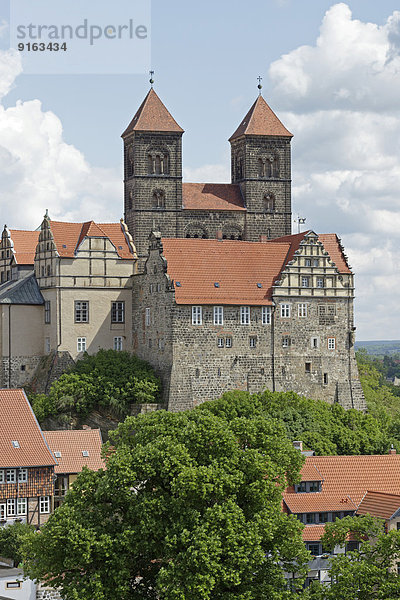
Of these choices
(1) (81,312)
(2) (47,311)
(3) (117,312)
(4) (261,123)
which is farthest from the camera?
(4) (261,123)

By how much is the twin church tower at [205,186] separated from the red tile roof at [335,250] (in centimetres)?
584

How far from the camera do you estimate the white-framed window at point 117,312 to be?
91.6 metres

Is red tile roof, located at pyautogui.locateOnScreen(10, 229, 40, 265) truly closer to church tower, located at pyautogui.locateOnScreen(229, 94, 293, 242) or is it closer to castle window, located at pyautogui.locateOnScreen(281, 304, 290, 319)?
church tower, located at pyautogui.locateOnScreen(229, 94, 293, 242)

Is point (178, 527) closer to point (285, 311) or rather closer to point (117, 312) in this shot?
point (285, 311)

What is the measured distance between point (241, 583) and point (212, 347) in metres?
38.6

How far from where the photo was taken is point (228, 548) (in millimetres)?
Result: 48531

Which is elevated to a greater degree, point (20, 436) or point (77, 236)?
Answer: point (77, 236)

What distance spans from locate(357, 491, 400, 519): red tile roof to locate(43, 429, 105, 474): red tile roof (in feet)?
52.2

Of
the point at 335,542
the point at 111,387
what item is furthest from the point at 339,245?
the point at 335,542

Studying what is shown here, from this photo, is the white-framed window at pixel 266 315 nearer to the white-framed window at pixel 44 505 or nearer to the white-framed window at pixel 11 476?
the white-framed window at pixel 44 505

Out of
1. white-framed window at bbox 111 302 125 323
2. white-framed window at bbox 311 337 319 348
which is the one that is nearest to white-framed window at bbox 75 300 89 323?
white-framed window at bbox 111 302 125 323

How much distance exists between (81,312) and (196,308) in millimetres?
8713

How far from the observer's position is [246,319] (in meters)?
88.6

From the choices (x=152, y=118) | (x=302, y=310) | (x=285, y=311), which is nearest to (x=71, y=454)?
(x=285, y=311)
